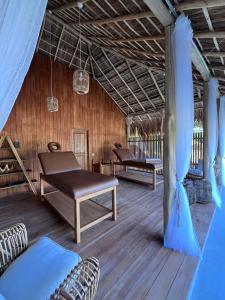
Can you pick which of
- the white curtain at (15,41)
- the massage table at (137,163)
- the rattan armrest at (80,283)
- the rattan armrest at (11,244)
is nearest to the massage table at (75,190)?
the rattan armrest at (11,244)

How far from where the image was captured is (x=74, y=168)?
3.54 m

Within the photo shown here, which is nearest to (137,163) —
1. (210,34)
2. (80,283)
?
(210,34)

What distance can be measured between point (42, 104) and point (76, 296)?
4.71 meters

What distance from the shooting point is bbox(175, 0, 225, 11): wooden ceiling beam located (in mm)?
1775

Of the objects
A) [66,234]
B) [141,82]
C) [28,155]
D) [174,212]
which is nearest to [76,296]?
[174,212]

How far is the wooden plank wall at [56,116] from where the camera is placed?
4.32 metres

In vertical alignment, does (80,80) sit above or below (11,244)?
above

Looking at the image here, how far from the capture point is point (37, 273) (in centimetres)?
109

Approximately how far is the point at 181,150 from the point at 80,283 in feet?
5.43

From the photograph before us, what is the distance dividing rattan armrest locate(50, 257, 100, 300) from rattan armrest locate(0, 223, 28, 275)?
64 centimetres

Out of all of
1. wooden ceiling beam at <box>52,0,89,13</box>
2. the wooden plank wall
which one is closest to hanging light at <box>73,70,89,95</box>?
wooden ceiling beam at <box>52,0,89,13</box>

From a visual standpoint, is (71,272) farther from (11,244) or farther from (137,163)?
Answer: (137,163)

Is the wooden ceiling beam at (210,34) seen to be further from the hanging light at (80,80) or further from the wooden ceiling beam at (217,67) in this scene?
the hanging light at (80,80)

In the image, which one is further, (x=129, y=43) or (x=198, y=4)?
(x=129, y=43)
